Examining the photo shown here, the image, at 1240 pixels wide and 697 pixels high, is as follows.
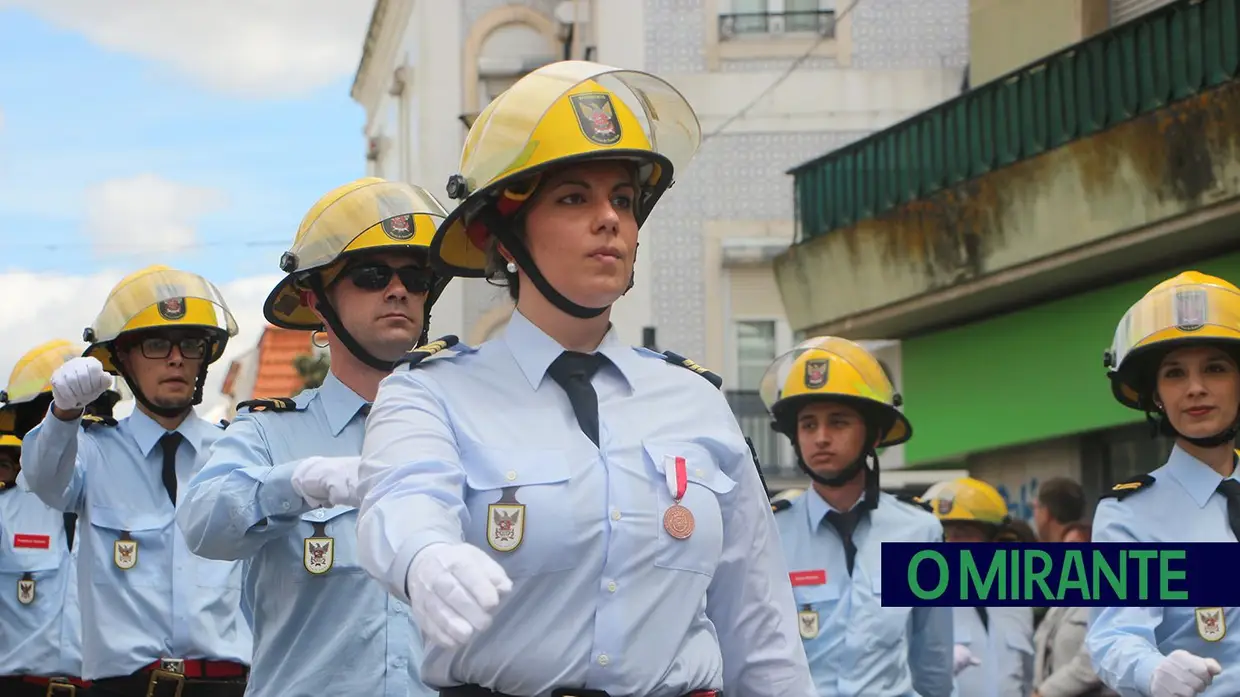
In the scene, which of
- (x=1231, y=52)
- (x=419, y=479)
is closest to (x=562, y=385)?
(x=419, y=479)

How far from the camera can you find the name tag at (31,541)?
11266 millimetres

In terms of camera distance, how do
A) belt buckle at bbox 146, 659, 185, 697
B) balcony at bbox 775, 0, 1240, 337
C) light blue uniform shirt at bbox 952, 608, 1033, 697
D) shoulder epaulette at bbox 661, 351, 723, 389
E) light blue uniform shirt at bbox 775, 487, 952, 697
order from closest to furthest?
shoulder epaulette at bbox 661, 351, 723, 389 < belt buckle at bbox 146, 659, 185, 697 < light blue uniform shirt at bbox 775, 487, 952, 697 < light blue uniform shirt at bbox 952, 608, 1033, 697 < balcony at bbox 775, 0, 1240, 337

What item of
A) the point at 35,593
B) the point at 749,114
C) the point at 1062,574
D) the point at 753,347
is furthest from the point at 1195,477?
the point at 753,347

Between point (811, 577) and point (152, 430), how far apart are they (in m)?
2.82

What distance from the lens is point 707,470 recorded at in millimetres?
4578

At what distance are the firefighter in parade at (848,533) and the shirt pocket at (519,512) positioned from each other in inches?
204

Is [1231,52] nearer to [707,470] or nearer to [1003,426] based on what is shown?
[1003,426]

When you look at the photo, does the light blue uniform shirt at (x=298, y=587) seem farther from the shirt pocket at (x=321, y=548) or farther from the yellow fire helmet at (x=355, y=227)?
the yellow fire helmet at (x=355, y=227)

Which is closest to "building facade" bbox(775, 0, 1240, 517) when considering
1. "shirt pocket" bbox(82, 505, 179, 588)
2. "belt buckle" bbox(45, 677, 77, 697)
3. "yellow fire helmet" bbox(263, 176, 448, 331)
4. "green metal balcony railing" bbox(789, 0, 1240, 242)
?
"green metal balcony railing" bbox(789, 0, 1240, 242)

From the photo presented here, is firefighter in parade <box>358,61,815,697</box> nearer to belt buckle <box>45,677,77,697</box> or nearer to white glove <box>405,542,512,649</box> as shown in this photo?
white glove <box>405,542,512,649</box>

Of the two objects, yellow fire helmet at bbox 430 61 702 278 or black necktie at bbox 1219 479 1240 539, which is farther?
black necktie at bbox 1219 479 1240 539

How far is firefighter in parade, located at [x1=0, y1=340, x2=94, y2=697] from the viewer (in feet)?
35.5

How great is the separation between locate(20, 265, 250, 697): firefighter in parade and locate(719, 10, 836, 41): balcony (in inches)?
965

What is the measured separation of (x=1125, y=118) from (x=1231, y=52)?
140 centimetres
